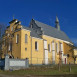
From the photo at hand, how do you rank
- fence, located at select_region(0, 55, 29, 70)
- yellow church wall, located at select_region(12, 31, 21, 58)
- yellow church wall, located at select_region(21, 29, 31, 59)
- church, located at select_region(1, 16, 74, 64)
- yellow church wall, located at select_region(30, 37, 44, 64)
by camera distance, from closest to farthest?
1. fence, located at select_region(0, 55, 29, 70)
2. yellow church wall, located at select_region(21, 29, 31, 59)
3. yellow church wall, located at select_region(12, 31, 21, 58)
4. church, located at select_region(1, 16, 74, 64)
5. yellow church wall, located at select_region(30, 37, 44, 64)

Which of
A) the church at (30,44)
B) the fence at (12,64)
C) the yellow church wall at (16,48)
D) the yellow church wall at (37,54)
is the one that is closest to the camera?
the fence at (12,64)

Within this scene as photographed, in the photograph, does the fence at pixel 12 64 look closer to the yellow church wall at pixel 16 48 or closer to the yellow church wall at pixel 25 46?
the yellow church wall at pixel 25 46

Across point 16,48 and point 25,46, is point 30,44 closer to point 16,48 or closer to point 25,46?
point 25,46

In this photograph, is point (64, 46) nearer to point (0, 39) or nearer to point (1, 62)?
point (0, 39)

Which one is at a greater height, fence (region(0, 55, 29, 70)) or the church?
the church

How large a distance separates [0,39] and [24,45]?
22.7 feet

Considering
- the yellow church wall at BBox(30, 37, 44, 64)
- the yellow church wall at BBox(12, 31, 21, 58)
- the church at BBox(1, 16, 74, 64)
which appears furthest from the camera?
the yellow church wall at BBox(30, 37, 44, 64)

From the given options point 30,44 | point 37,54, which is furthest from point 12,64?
point 37,54

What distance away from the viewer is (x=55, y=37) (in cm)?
Answer: 4456

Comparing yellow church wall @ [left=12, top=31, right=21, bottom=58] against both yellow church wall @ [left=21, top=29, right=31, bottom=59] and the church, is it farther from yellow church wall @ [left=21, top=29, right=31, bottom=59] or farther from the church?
yellow church wall @ [left=21, top=29, right=31, bottom=59]

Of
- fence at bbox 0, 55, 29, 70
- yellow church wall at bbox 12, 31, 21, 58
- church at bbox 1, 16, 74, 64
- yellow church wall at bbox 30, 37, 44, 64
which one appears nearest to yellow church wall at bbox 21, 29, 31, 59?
church at bbox 1, 16, 74, 64

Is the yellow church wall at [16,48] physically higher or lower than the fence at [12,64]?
higher

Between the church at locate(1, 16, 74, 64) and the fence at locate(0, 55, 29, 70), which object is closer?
the fence at locate(0, 55, 29, 70)

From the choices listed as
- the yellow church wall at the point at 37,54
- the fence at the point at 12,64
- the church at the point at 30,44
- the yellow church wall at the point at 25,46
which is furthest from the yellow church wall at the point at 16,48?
the fence at the point at 12,64
